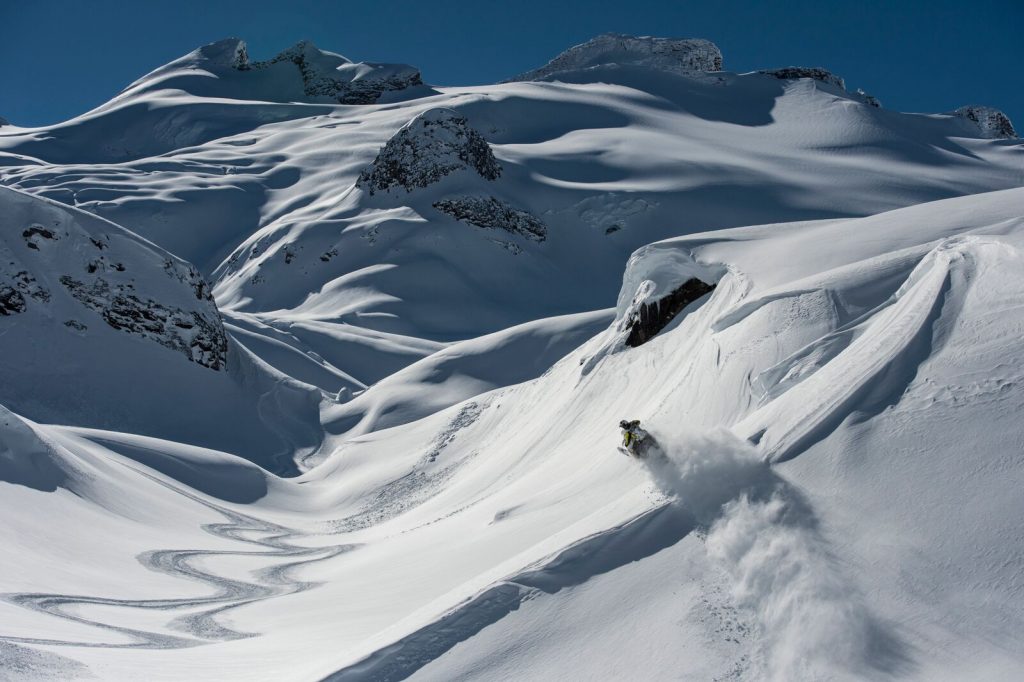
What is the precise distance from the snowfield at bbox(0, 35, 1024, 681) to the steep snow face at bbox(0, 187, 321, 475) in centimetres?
9

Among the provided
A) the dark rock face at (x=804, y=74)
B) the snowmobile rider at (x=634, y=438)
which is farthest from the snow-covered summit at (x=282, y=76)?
the snowmobile rider at (x=634, y=438)

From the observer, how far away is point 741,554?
6.51 metres

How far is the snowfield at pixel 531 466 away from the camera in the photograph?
6035mm

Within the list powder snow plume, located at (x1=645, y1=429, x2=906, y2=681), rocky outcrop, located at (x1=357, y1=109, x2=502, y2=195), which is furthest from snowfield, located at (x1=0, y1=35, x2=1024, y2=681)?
rocky outcrop, located at (x1=357, y1=109, x2=502, y2=195)

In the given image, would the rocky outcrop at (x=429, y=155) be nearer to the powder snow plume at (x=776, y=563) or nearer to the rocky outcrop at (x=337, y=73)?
the powder snow plume at (x=776, y=563)

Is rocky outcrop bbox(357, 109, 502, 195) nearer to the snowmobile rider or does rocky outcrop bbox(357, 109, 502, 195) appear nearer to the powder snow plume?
the snowmobile rider

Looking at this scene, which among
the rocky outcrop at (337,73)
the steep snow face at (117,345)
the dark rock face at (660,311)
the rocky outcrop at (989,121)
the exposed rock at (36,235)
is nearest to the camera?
the dark rock face at (660,311)

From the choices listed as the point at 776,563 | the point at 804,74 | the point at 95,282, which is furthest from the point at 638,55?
the point at 776,563

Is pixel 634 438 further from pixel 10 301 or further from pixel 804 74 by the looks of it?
pixel 804 74

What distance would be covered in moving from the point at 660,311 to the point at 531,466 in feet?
13.1

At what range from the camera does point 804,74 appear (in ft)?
337

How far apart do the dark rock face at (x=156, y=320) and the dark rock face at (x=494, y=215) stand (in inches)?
1191

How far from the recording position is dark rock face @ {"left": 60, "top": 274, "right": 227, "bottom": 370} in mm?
28438

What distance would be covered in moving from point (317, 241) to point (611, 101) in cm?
4499
